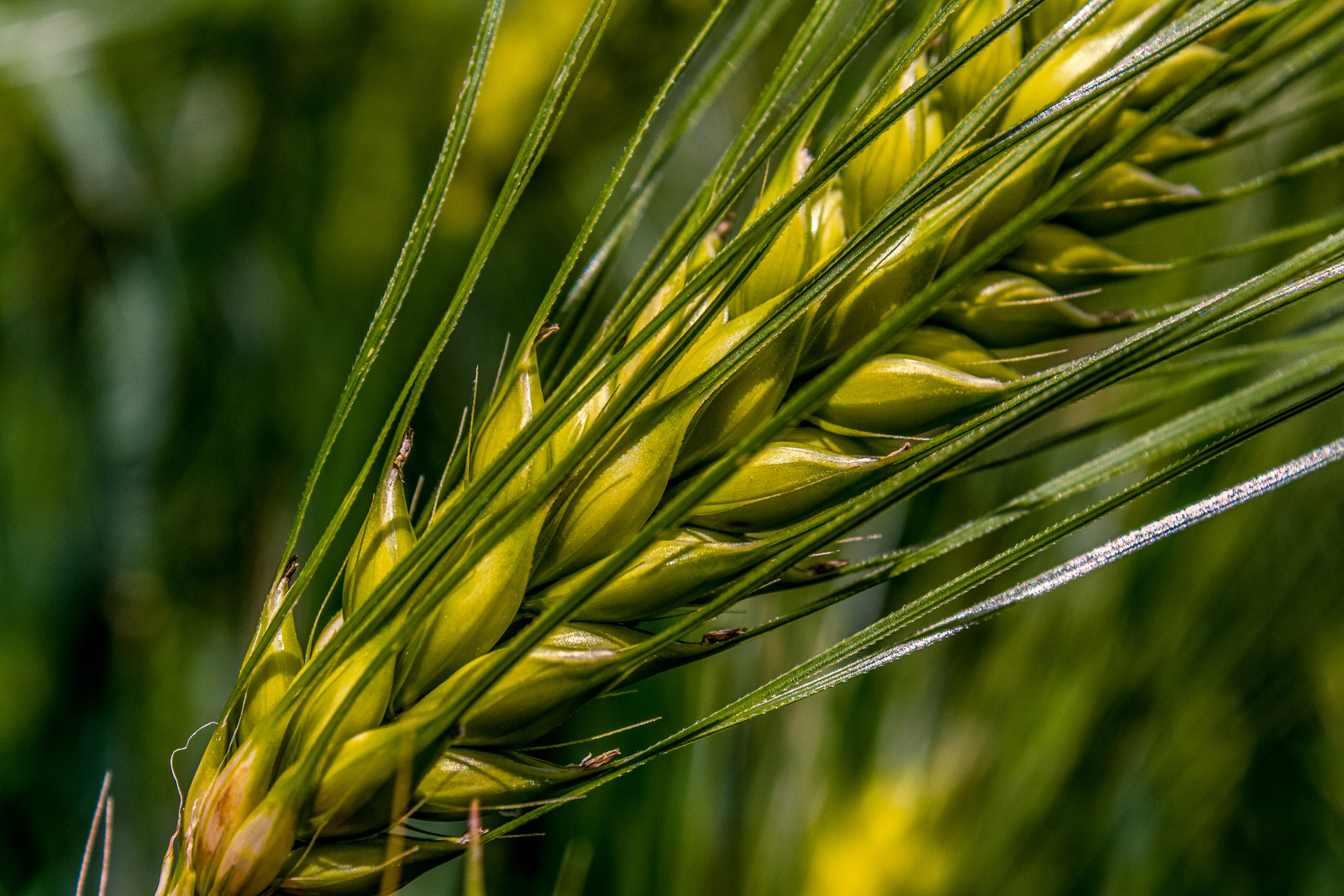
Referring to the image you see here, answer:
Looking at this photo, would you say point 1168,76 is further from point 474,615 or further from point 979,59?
point 474,615

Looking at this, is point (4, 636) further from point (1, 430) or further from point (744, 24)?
point (744, 24)

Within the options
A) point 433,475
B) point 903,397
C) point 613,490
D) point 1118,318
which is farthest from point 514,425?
point 433,475

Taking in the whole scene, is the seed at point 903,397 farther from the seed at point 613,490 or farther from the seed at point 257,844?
the seed at point 257,844

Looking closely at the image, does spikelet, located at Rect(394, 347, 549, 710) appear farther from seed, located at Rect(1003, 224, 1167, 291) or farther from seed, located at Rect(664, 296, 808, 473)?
seed, located at Rect(1003, 224, 1167, 291)

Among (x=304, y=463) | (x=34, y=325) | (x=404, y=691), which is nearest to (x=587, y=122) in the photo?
(x=304, y=463)

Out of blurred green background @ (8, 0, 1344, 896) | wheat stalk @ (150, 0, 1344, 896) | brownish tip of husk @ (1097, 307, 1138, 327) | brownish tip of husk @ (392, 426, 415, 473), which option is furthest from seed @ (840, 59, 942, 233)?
blurred green background @ (8, 0, 1344, 896)
